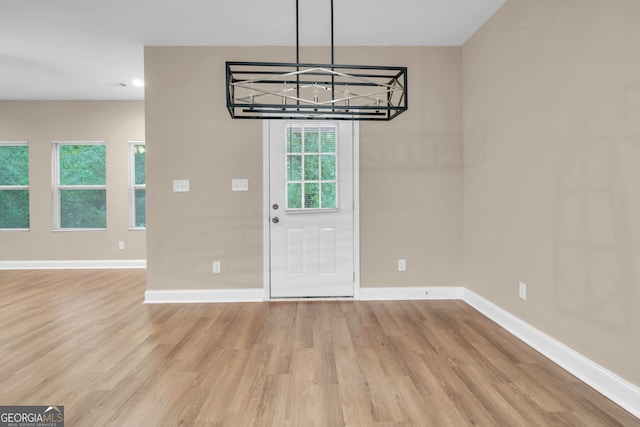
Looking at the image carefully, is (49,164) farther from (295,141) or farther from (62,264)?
(295,141)

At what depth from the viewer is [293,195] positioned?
3.94 metres

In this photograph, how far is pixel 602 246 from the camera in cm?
206

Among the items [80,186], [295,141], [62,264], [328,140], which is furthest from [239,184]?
[62,264]

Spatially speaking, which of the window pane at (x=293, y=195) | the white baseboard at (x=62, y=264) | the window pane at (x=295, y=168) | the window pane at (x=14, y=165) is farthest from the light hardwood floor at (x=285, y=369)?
the window pane at (x=14, y=165)

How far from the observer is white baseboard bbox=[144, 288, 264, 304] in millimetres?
3861

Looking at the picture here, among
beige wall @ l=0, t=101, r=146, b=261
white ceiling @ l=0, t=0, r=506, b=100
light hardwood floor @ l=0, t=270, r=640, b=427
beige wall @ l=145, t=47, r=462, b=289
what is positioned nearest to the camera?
light hardwood floor @ l=0, t=270, r=640, b=427

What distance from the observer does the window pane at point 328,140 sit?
394 centimetres

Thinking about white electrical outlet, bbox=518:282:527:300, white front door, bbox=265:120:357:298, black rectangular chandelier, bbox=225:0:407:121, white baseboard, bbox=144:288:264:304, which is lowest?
white baseboard, bbox=144:288:264:304

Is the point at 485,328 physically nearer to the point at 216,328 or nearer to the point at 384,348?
the point at 384,348

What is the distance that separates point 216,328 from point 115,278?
2.91 metres

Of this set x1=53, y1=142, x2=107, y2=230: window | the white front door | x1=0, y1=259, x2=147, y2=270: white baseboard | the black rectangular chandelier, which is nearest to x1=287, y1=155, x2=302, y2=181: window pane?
the white front door

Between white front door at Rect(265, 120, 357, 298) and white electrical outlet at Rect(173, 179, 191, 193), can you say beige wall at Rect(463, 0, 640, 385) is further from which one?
white electrical outlet at Rect(173, 179, 191, 193)

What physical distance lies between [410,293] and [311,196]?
154cm

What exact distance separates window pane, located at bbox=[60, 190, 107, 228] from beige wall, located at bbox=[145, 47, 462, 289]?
2.86m
